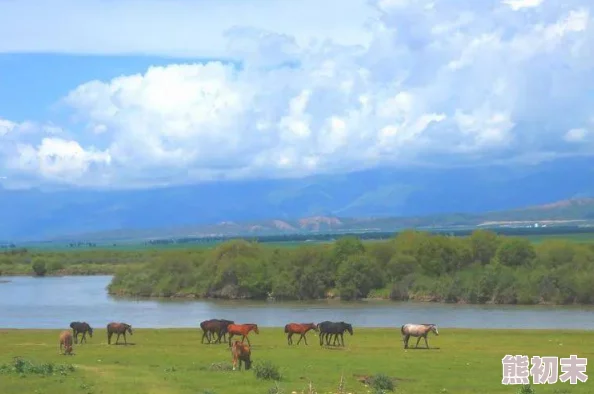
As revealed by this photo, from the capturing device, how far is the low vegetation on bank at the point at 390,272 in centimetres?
8762

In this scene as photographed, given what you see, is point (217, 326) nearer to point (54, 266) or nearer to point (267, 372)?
point (267, 372)

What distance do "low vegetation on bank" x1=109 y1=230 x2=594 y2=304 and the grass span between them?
1603 inches

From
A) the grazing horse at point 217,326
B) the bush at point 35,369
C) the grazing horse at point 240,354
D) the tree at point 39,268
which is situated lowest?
the bush at point 35,369

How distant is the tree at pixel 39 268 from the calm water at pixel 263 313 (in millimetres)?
59963

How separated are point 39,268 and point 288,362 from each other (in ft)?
441

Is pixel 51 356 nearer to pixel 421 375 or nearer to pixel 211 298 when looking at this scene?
pixel 421 375

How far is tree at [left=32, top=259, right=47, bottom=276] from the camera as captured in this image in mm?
156625

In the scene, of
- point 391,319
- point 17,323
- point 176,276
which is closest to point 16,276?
point 176,276

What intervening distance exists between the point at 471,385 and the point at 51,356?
16629mm

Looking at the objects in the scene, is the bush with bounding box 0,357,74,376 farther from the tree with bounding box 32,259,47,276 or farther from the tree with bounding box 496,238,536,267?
the tree with bounding box 32,259,47,276

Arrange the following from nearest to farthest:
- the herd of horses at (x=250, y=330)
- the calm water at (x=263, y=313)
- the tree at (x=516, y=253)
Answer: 1. the herd of horses at (x=250, y=330)
2. the calm water at (x=263, y=313)
3. the tree at (x=516, y=253)

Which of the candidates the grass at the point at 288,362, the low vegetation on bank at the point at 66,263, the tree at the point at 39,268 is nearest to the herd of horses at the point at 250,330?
the grass at the point at 288,362

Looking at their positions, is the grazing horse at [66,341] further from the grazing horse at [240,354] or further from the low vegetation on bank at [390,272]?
the low vegetation on bank at [390,272]

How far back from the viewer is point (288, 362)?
31250 millimetres
